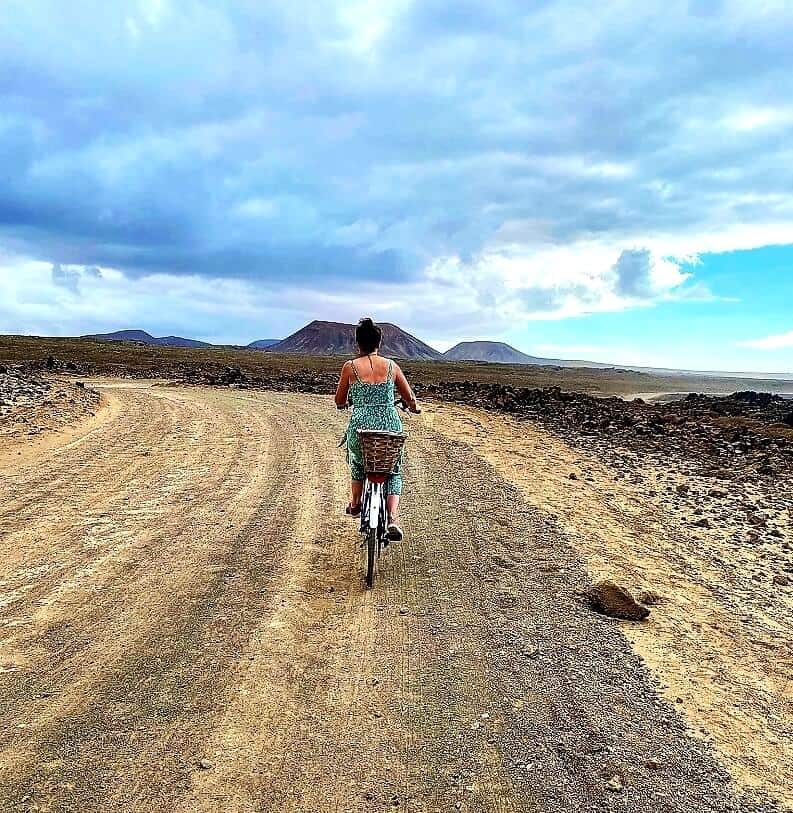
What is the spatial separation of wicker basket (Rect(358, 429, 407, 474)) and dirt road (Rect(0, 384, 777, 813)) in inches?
45.9

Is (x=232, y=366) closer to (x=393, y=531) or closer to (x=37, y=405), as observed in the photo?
(x=37, y=405)

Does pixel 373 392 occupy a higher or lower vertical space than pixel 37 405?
higher

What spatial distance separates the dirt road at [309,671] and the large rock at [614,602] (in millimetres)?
198


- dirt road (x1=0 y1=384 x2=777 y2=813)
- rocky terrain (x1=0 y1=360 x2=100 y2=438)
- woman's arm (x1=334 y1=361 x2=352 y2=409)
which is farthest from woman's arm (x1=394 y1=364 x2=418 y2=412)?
rocky terrain (x1=0 y1=360 x2=100 y2=438)

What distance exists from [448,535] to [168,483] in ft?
14.9

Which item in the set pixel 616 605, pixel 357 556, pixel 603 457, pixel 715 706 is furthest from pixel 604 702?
pixel 603 457

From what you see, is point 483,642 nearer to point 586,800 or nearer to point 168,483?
point 586,800

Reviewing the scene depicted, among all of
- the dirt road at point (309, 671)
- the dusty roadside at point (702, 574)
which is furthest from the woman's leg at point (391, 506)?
the dusty roadside at point (702, 574)

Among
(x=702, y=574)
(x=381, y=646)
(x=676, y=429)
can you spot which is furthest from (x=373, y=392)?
(x=676, y=429)

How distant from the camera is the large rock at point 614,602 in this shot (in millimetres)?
6086

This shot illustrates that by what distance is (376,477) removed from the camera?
6.44 meters

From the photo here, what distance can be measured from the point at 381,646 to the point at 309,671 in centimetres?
66

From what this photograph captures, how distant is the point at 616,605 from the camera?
20.3ft

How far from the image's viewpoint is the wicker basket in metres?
6.20
